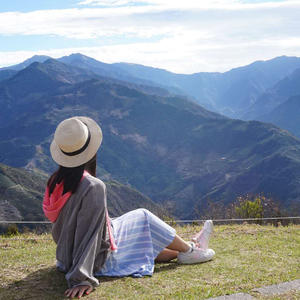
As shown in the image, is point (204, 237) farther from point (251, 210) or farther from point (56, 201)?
point (251, 210)

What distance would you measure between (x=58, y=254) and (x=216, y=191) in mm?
131773

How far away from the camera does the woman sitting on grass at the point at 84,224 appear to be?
3.26 m

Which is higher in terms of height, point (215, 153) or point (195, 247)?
point (195, 247)

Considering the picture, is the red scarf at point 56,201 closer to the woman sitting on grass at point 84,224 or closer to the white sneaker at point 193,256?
the woman sitting on grass at point 84,224

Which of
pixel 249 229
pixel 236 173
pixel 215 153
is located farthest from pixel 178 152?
pixel 249 229

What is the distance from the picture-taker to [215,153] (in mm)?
173000

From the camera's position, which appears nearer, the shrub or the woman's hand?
the woman's hand

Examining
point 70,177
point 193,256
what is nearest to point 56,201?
point 70,177

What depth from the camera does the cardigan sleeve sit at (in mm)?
3254

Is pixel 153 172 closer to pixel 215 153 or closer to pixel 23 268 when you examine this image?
pixel 215 153

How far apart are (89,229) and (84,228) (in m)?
0.05

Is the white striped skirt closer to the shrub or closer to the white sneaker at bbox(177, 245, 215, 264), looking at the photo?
the white sneaker at bbox(177, 245, 215, 264)

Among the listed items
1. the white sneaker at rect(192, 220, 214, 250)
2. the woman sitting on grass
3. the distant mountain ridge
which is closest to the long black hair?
the woman sitting on grass

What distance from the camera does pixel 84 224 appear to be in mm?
3309
